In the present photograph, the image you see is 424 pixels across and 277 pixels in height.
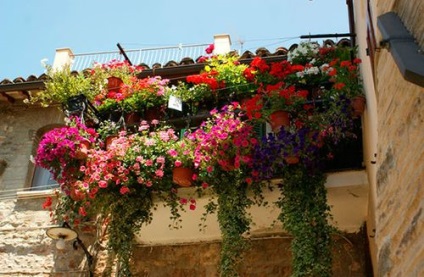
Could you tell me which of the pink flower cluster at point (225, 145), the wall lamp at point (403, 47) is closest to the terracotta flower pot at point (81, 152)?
the pink flower cluster at point (225, 145)

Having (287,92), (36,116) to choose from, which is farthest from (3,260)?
(287,92)

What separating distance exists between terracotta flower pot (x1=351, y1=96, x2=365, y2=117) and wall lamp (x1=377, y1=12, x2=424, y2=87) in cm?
389

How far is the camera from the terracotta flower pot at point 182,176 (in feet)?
25.8

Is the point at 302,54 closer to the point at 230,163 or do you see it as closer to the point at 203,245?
the point at 230,163

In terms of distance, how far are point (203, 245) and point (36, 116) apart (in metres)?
4.83

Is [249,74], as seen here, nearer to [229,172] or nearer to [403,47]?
[229,172]

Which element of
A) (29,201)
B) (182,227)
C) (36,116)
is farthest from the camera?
(36,116)

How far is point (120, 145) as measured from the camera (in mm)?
8242

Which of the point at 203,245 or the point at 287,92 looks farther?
the point at 203,245

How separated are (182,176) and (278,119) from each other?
1486mm

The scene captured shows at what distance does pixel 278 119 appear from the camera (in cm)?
777

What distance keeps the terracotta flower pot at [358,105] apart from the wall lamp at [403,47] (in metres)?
3.89

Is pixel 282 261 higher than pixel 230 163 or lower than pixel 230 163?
lower

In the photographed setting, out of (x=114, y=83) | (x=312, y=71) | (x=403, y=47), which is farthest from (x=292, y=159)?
(x=403, y=47)
